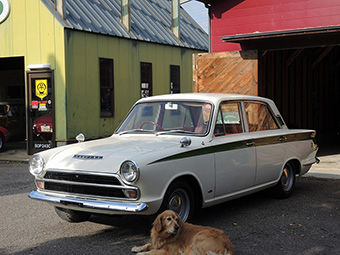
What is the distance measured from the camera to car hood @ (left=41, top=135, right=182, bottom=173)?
5.07 m

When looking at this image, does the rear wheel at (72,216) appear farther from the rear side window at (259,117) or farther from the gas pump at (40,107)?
the gas pump at (40,107)

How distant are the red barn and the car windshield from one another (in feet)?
16.9

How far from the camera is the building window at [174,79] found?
61.0 feet

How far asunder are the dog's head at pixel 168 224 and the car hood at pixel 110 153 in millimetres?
651

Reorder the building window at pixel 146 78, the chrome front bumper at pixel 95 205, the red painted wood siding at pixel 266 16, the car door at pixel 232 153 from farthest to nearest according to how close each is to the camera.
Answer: the building window at pixel 146 78, the red painted wood siding at pixel 266 16, the car door at pixel 232 153, the chrome front bumper at pixel 95 205

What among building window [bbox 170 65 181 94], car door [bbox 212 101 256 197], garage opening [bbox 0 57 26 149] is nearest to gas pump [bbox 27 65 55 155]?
garage opening [bbox 0 57 26 149]

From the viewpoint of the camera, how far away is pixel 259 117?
7.24m

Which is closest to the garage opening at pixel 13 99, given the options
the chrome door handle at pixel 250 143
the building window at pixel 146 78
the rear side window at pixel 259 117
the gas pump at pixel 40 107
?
the gas pump at pixel 40 107

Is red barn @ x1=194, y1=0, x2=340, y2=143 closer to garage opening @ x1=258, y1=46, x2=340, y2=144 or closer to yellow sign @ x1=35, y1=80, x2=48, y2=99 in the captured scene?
garage opening @ x1=258, y1=46, x2=340, y2=144

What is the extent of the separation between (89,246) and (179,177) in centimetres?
127

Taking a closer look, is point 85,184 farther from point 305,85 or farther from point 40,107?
point 305,85

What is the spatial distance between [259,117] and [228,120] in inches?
38.6

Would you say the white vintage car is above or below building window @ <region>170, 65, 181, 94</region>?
below

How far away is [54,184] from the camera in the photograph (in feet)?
17.9
